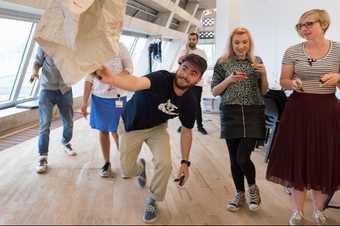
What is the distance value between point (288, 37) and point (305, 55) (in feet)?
9.29

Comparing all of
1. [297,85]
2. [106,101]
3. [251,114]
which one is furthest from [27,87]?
[297,85]

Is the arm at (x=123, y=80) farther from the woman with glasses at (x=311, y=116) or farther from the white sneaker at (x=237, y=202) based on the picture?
the white sneaker at (x=237, y=202)

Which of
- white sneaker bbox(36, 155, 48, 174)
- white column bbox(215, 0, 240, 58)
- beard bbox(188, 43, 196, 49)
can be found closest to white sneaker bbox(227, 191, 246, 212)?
white sneaker bbox(36, 155, 48, 174)

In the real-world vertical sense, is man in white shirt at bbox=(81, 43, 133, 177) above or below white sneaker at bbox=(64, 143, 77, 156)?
above

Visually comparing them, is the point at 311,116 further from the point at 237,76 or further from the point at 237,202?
the point at 237,202

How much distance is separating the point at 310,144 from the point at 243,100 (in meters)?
0.53

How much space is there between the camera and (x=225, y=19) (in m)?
6.36

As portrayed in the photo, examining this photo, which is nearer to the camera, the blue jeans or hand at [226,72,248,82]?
hand at [226,72,248,82]

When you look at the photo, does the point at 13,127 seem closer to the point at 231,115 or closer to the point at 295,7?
the point at 231,115

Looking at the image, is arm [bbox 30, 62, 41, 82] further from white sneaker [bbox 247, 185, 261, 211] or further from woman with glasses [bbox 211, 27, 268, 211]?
white sneaker [bbox 247, 185, 261, 211]

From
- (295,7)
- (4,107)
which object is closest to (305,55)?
(295,7)

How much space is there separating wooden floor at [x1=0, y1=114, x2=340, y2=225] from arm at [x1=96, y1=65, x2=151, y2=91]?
0.97m

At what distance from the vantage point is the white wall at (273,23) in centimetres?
455

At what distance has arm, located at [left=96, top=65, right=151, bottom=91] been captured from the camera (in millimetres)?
1679
